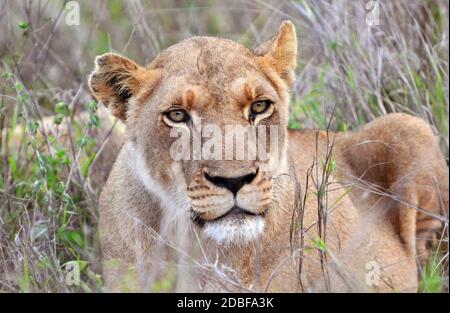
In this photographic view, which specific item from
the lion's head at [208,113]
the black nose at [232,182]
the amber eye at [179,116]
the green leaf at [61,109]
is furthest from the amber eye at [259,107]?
the green leaf at [61,109]

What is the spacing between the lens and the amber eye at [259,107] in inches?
158

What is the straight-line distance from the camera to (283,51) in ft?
14.4

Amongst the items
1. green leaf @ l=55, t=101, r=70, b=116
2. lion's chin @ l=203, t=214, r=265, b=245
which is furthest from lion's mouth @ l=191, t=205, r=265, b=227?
green leaf @ l=55, t=101, r=70, b=116

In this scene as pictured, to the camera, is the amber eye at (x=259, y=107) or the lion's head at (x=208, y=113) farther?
the amber eye at (x=259, y=107)

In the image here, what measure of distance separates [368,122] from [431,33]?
1.00m

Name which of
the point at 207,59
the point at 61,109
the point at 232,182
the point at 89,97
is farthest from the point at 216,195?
the point at 89,97

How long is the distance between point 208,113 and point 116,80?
571mm

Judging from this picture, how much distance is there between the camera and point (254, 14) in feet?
27.9

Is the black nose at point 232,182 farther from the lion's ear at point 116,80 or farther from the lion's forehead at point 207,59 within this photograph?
the lion's ear at point 116,80

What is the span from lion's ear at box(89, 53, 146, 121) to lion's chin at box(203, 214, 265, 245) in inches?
31.3

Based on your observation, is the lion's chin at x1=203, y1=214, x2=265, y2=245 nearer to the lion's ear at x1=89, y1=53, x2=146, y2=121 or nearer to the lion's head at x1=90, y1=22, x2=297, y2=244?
the lion's head at x1=90, y1=22, x2=297, y2=244

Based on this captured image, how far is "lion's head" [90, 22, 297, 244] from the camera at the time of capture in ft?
12.3
